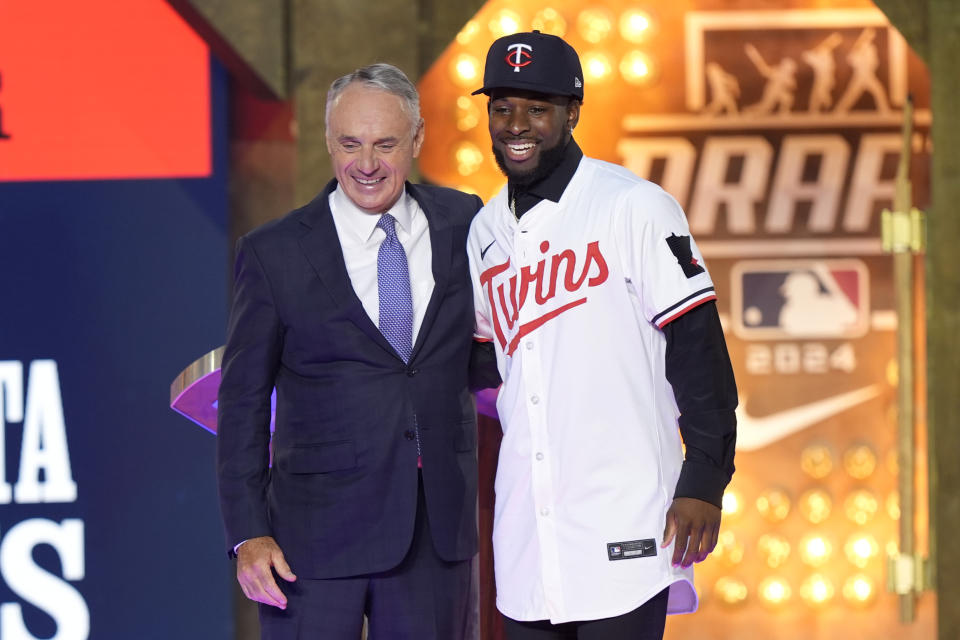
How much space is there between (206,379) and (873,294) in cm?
271

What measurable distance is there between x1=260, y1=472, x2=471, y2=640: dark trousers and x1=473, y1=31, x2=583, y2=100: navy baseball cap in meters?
0.70

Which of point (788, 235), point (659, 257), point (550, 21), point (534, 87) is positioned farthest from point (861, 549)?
point (534, 87)

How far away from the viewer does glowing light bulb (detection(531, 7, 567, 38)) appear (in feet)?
13.3

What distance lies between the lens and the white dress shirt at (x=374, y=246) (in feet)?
6.97

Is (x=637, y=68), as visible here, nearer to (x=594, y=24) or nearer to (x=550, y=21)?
(x=594, y=24)

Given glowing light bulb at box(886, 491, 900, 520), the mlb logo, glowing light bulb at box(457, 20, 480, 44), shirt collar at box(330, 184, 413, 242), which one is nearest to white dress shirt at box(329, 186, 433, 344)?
shirt collar at box(330, 184, 413, 242)

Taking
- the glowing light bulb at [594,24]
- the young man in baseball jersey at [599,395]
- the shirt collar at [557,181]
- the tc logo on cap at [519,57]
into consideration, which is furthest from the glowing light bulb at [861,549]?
the tc logo on cap at [519,57]

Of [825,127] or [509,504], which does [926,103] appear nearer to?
[825,127]

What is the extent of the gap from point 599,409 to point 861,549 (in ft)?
8.46

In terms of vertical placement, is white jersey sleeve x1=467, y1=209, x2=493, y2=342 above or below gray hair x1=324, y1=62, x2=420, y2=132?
below

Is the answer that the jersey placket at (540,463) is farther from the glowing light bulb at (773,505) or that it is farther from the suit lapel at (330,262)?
the glowing light bulb at (773,505)

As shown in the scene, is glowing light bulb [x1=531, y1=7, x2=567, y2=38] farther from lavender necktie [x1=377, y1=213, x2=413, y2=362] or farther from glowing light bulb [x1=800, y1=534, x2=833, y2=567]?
lavender necktie [x1=377, y1=213, x2=413, y2=362]

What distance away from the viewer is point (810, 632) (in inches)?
162

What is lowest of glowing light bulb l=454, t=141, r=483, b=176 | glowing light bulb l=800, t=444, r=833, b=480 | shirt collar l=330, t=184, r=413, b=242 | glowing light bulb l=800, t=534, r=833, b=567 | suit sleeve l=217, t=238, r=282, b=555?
glowing light bulb l=800, t=534, r=833, b=567
